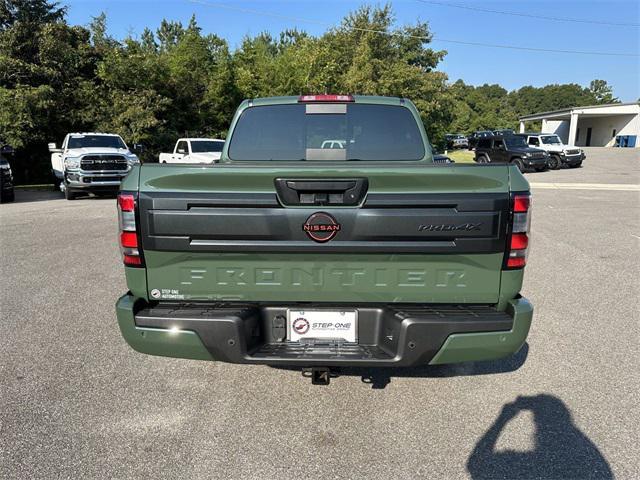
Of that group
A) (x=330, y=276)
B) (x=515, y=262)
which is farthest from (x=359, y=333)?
(x=515, y=262)

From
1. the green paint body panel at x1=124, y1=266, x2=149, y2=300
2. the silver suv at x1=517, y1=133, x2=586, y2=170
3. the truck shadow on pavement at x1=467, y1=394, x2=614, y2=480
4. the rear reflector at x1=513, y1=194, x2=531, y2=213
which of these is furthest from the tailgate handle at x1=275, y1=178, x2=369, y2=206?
the silver suv at x1=517, y1=133, x2=586, y2=170

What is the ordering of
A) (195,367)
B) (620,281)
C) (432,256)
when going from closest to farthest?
(432,256) → (195,367) → (620,281)

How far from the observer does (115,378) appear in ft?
11.6

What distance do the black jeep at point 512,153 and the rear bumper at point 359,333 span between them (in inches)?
964

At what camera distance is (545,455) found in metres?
2.65

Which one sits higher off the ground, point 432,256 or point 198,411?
point 432,256

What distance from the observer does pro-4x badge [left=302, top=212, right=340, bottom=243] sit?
2562 millimetres

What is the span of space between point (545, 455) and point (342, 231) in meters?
1.71

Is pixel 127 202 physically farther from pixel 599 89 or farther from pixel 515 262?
pixel 599 89

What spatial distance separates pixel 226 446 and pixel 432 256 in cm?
161

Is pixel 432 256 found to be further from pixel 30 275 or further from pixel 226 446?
pixel 30 275

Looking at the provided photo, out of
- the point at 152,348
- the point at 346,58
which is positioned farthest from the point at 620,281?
the point at 346,58

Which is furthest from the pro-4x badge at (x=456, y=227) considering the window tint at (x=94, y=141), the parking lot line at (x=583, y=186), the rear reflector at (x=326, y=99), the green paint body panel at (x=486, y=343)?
the parking lot line at (x=583, y=186)

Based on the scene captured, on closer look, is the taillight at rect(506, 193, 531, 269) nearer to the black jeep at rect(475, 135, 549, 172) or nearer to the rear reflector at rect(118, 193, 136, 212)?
the rear reflector at rect(118, 193, 136, 212)
